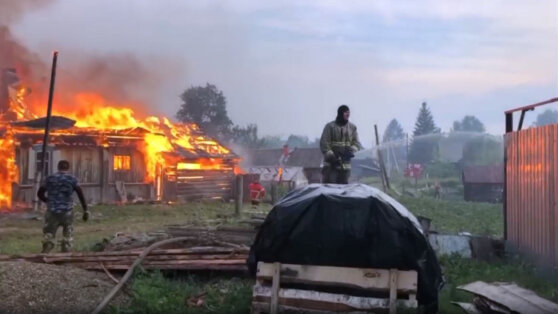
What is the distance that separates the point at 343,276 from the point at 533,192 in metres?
4.93

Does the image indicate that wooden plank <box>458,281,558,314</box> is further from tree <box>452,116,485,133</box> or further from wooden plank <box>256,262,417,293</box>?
tree <box>452,116,485,133</box>

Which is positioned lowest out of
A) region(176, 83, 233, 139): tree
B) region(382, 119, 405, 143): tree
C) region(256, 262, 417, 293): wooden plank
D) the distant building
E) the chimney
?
region(256, 262, 417, 293): wooden plank

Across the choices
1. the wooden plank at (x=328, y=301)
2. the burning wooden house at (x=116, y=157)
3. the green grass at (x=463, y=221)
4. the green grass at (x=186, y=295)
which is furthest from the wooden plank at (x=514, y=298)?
the burning wooden house at (x=116, y=157)

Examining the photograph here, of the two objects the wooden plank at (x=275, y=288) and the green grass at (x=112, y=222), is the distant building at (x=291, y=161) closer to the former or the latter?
the green grass at (x=112, y=222)

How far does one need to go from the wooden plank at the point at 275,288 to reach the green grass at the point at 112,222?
5.33 m

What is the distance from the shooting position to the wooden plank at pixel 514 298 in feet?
18.8

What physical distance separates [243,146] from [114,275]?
2115 inches

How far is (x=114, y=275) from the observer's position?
744cm

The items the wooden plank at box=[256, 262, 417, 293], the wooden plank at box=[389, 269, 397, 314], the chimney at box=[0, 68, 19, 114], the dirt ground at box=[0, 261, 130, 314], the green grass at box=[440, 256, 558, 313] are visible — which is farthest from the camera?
the chimney at box=[0, 68, 19, 114]

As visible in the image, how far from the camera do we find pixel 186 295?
6801mm

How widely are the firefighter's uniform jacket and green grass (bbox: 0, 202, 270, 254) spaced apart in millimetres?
3379

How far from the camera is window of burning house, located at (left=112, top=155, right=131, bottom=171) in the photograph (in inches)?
998

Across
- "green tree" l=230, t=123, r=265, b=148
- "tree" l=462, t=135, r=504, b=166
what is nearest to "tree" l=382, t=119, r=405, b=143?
"tree" l=462, t=135, r=504, b=166

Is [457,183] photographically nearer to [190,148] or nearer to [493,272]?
[190,148]
